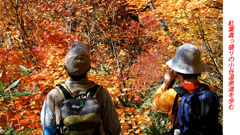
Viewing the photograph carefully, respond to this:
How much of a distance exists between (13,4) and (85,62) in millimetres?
6522

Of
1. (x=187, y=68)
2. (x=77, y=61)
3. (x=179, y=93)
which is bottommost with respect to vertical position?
(x=179, y=93)

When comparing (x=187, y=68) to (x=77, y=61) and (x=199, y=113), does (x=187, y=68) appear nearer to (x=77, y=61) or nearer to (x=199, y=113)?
(x=199, y=113)

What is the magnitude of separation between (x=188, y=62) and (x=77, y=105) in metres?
1.03

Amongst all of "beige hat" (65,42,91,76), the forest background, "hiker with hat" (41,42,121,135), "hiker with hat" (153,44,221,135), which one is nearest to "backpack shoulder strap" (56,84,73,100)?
"hiker with hat" (41,42,121,135)

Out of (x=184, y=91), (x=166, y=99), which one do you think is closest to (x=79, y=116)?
(x=166, y=99)

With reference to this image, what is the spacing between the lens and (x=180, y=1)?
3.72 m

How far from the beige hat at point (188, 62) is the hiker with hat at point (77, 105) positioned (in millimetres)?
721

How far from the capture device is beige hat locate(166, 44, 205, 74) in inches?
56.3

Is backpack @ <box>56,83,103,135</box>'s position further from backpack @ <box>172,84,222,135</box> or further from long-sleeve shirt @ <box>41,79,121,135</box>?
backpack @ <box>172,84,222,135</box>

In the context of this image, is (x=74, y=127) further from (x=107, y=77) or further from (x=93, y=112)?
(x=107, y=77)

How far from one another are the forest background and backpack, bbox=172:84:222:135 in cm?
194

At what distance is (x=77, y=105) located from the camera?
1257 mm

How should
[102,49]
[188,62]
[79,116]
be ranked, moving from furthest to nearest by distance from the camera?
[102,49]
[188,62]
[79,116]

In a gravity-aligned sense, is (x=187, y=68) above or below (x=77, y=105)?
above
